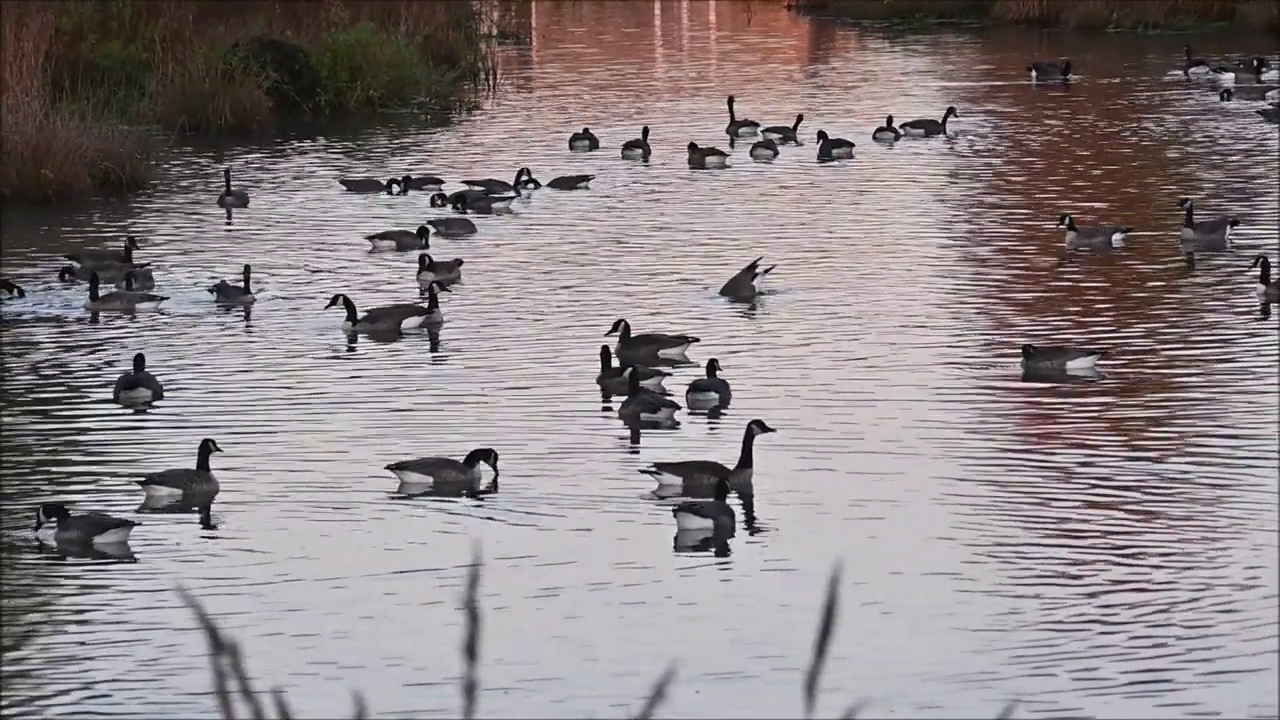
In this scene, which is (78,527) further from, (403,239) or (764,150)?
(764,150)

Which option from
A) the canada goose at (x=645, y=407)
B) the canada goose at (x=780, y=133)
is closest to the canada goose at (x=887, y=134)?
the canada goose at (x=780, y=133)

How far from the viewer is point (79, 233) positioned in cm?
2562

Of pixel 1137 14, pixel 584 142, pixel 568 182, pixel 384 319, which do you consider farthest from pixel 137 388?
pixel 1137 14

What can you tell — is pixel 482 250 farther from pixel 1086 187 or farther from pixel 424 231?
pixel 1086 187

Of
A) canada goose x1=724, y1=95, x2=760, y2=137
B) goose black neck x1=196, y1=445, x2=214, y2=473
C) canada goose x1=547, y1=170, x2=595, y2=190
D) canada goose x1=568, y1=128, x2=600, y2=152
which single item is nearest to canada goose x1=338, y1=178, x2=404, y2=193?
canada goose x1=547, y1=170, x2=595, y2=190

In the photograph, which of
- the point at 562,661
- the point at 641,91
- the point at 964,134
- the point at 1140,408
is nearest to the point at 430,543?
the point at 562,661

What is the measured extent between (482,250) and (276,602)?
13.3m

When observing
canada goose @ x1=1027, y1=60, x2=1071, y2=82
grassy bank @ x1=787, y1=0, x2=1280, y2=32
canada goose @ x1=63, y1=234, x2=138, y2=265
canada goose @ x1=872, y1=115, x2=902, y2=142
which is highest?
grassy bank @ x1=787, y1=0, x2=1280, y2=32

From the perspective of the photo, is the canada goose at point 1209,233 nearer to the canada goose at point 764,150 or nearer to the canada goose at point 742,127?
the canada goose at point 764,150

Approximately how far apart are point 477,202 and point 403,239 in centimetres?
255

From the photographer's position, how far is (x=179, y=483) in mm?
13289

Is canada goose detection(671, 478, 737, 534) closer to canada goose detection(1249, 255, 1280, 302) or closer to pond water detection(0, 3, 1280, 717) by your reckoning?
pond water detection(0, 3, 1280, 717)

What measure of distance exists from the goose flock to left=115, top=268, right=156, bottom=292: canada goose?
17 mm

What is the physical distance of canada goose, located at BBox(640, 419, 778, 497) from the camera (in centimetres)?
1323
